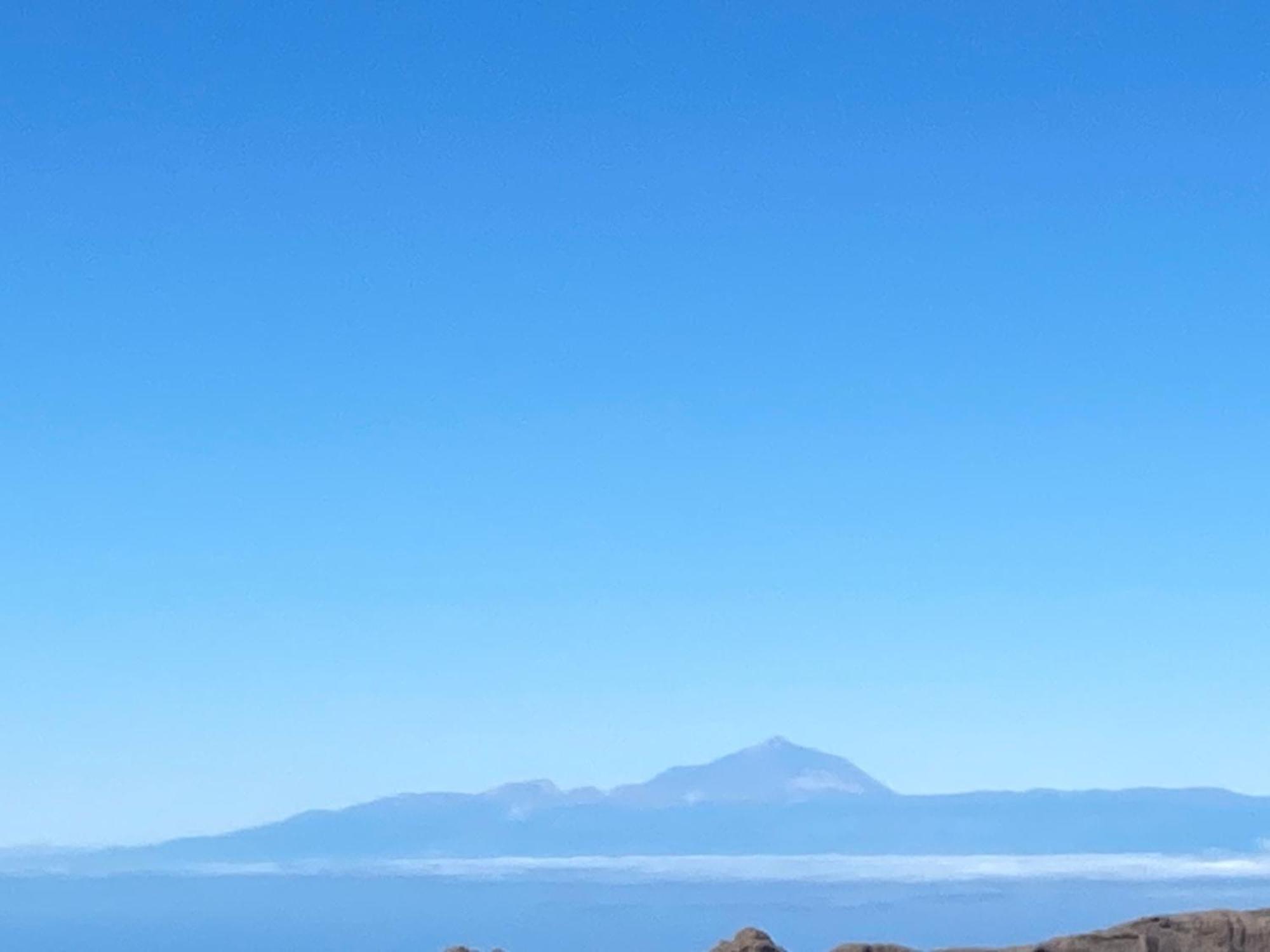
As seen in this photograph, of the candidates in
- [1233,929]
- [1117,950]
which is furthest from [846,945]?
[1233,929]

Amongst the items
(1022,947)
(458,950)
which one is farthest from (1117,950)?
(458,950)

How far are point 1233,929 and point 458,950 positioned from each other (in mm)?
28405

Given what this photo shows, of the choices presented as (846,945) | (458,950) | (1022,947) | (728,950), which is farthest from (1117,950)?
(458,950)

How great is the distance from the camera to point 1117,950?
221 feet

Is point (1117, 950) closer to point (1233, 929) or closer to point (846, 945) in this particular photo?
point (1233, 929)

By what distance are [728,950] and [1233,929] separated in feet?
62.3

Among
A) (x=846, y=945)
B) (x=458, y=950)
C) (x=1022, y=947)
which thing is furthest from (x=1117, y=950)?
(x=458, y=950)

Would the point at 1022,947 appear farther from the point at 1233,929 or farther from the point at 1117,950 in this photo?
the point at 1233,929

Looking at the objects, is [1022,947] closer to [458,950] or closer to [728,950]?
[728,950]

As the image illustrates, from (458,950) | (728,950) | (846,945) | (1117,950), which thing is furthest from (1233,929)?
(458,950)

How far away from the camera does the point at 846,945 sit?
2613 inches

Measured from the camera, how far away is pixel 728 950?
6562cm

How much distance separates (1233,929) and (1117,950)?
489cm

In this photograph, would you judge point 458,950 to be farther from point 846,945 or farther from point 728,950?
point 846,945
